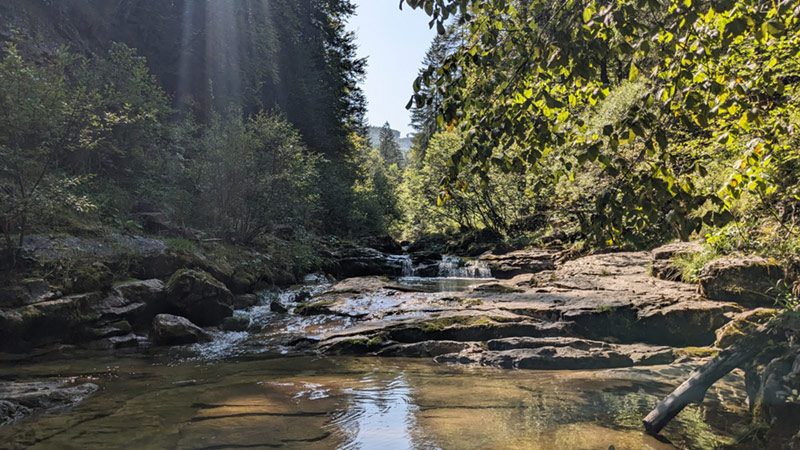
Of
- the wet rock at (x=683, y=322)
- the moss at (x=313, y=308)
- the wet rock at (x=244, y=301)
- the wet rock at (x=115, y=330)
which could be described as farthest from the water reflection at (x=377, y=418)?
the wet rock at (x=244, y=301)

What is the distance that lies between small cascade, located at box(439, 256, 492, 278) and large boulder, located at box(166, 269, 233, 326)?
14.1 metres

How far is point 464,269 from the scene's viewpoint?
22.8 meters

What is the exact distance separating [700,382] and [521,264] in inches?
703

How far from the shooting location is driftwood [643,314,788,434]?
3.70 metres

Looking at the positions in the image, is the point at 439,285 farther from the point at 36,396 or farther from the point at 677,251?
the point at 36,396

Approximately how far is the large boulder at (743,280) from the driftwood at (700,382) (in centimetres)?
461

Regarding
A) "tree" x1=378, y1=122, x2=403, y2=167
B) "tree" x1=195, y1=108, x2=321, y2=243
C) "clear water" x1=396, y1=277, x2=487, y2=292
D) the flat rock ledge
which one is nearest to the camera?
the flat rock ledge

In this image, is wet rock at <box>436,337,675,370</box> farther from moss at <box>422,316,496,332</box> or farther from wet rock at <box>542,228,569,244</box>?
wet rock at <box>542,228,569,244</box>

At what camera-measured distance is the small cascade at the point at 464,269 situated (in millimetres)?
22109

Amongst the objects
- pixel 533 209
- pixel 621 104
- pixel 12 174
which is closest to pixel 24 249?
pixel 12 174

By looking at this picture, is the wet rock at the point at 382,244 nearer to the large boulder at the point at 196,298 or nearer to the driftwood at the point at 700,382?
the large boulder at the point at 196,298

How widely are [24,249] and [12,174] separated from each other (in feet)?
5.51

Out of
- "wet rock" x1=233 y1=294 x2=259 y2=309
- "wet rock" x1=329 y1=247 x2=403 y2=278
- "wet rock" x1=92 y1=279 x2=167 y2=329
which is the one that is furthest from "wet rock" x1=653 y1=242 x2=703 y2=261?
"wet rock" x1=329 y1=247 x2=403 y2=278

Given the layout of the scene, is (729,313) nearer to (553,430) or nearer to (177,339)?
(553,430)
